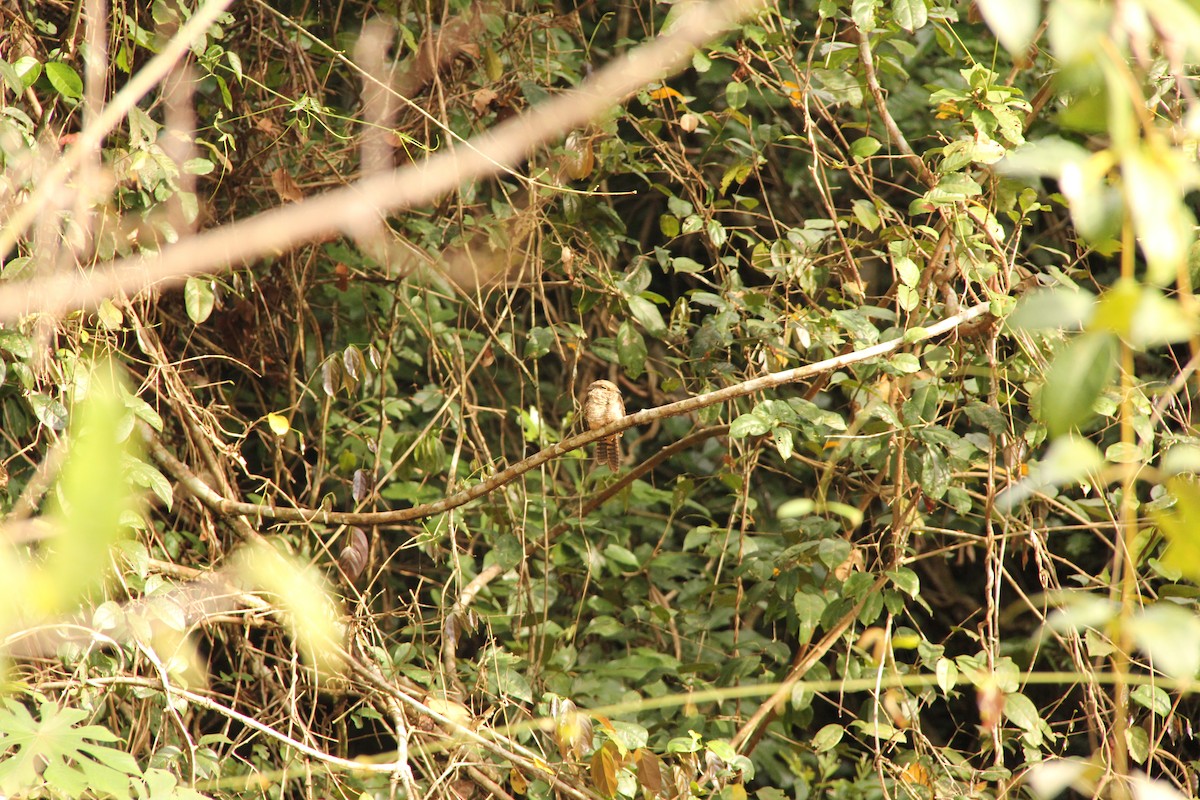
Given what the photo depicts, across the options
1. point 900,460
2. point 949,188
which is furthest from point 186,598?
point 949,188

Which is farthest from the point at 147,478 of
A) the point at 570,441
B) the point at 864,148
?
the point at 864,148

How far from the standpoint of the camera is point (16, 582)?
42 centimetres

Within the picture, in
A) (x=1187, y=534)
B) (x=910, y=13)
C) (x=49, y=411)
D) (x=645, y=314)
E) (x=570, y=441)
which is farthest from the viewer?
(x=645, y=314)

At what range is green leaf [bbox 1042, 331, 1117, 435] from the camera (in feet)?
1.67

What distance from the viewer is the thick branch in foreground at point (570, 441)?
5.02ft

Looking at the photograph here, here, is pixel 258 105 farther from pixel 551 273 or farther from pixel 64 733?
pixel 64 733

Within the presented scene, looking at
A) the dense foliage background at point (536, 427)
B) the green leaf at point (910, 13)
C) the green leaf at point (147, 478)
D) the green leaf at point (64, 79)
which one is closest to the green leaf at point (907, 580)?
the dense foliage background at point (536, 427)

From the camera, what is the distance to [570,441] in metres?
1.64

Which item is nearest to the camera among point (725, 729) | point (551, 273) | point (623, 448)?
point (725, 729)

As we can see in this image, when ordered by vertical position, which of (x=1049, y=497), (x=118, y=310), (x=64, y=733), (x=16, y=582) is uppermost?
(x=16, y=582)

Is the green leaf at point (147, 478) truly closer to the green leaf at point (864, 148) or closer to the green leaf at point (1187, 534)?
the green leaf at point (864, 148)

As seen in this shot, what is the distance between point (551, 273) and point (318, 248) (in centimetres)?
57

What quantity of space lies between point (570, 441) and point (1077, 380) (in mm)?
1164

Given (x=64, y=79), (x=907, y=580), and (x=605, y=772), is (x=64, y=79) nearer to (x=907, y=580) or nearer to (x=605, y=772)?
(x=605, y=772)
